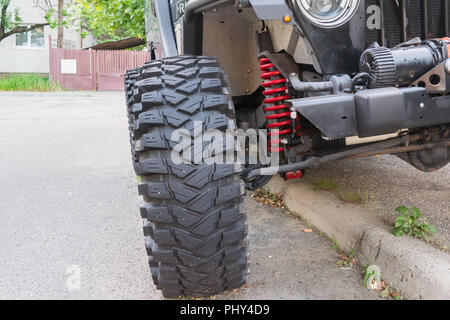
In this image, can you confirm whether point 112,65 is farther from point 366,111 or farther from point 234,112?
point 366,111

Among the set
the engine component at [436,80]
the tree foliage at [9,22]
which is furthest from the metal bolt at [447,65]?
the tree foliage at [9,22]

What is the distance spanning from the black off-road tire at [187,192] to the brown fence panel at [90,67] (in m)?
22.5

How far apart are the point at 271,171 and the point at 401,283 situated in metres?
0.91

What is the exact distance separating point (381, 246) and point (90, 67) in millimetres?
23555

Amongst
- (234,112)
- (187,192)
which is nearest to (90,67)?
(234,112)

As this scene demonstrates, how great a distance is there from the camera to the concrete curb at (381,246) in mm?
2365

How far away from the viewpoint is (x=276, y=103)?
2.95m

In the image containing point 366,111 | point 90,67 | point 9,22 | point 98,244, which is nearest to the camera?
point 366,111

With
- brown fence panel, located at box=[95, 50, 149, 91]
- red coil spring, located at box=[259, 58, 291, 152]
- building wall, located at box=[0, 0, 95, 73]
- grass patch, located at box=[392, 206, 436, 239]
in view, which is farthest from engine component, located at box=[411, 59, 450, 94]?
building wall, located at box=[0, 0, 95, 73]

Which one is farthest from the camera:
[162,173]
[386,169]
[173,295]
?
[386,169]

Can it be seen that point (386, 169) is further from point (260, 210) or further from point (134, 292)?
point (134, 292)

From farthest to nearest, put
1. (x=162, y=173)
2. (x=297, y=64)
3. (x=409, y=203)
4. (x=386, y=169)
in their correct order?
(x=386, y=169)
(x=409, y=203)
(x=297, y=64)
(x=162, y=173)

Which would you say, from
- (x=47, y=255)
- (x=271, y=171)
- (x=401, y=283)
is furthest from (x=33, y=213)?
(x=401, y=283)

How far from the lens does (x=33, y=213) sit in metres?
4.07
